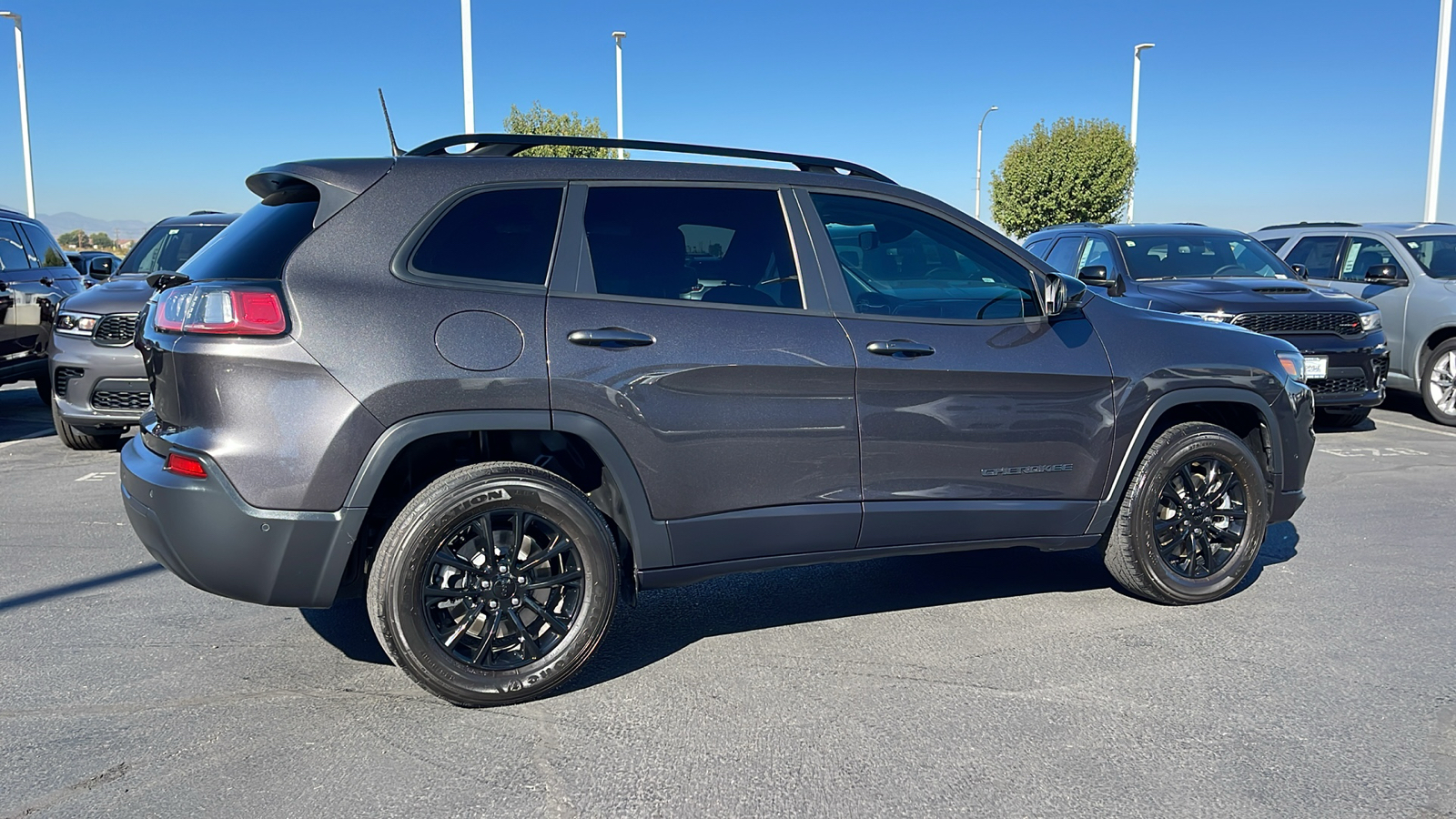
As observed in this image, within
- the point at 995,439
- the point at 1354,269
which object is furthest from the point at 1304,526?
the point at 1354,269

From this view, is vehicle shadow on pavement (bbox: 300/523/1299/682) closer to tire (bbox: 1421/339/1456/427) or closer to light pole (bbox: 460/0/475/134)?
tire (bbox: 1421/339/1456/427)

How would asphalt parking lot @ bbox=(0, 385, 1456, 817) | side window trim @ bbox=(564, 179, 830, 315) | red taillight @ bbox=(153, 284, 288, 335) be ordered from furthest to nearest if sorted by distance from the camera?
side window trim @ bbox=(564, 179, 830, 315)
red taillight @ bbox=(153, 284, 288, 335)
asphalt parking lot @ bbox=(0, 385, 1456, 817)

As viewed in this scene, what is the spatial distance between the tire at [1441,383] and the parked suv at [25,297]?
12365 millimetres

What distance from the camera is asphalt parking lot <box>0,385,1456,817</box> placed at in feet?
9.84

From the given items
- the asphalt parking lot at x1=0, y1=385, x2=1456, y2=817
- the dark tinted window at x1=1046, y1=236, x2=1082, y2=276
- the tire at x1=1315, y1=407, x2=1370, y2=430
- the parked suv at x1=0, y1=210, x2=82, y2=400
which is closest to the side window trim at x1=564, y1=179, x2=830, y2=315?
the asphalt parking lot at x1=0, y1=385, x2=1456, y2=817

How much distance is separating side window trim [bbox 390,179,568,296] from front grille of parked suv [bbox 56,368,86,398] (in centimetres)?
537

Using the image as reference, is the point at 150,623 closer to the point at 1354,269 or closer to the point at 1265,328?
the point at 1265,328

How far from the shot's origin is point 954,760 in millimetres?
3193

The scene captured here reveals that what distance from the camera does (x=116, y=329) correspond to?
7.60 m

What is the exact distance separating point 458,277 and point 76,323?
566 centimetres

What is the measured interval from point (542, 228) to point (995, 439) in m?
1.87

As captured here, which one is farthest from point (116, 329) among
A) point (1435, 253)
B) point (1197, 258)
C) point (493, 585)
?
point (1435, 253)

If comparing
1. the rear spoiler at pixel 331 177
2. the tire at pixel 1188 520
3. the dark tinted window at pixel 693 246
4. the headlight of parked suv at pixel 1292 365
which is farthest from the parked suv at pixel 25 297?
the headlight of parked suv at pixel 1292 365

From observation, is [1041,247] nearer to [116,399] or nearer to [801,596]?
[801,596]
